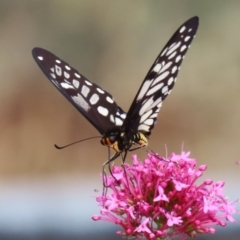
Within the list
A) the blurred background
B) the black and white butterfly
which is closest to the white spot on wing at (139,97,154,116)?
the black and white butterfly

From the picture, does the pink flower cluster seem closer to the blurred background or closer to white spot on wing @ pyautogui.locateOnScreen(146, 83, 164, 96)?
white spot on wing @ pyautogui.locateOnScreen(146, 83, 164, 96)

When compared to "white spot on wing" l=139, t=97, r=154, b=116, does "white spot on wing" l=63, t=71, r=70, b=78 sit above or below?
above

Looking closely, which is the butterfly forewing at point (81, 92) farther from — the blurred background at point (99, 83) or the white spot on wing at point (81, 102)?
the blurred background at point (99, 83)

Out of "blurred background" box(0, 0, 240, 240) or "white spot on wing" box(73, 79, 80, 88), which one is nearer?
"white spot on wing" box(73, 79, 80, 88)

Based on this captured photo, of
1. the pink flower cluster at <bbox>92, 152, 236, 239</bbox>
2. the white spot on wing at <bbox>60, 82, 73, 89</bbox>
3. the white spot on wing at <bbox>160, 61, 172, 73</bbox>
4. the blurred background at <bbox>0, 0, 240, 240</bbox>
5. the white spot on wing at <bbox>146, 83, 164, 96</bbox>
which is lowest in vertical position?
the pink flower cluster at <bbox>92, 152, 236, 239</bbox>

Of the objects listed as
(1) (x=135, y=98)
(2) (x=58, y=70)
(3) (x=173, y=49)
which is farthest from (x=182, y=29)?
(2) (x=58, y=70)

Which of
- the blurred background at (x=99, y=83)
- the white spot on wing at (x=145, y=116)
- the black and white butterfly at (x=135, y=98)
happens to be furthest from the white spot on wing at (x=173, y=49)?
the blurred background at (x=99, y=83)

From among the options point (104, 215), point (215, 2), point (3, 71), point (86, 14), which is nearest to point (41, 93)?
point (3, 71)
